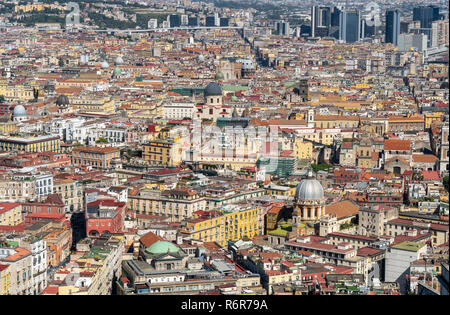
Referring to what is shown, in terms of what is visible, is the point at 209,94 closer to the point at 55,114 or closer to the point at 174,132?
the point at 55,114

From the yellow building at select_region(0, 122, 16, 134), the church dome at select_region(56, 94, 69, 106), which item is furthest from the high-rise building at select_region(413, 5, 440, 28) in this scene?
the yellow building at select_region(0, 122, 16, 134)

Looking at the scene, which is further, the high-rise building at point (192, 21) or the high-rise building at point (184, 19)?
→ the high-rise building at point (192, 21)

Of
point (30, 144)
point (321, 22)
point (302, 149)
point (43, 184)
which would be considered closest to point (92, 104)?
point (30, 144)

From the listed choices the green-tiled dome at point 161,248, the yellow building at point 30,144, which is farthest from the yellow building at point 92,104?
the green-tiled dome at point 161,248

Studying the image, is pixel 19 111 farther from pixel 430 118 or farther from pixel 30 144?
pixel 430 118

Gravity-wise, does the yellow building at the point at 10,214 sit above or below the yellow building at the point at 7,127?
below

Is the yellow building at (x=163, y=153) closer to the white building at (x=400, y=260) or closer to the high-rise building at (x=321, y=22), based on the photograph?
the white building at (x=400, y=260)
